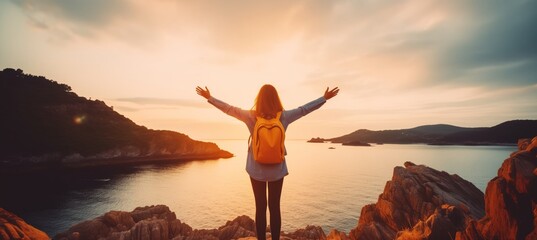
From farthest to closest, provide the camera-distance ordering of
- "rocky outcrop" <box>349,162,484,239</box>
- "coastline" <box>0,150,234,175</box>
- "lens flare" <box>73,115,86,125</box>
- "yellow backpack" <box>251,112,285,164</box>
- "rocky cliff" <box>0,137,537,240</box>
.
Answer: "lens flare" <box>73,115,86,125</box> → "coastline" <box>0,150,234,175</box> → "rocky outcrop" <box>349,162,484,239</box> → "rocky cliff" <box>0,137,537,240</box> → "yellow backpack" <box>251,112,285,164</box>

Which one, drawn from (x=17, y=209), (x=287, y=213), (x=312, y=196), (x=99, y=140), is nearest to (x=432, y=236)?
(x=287, y=213)

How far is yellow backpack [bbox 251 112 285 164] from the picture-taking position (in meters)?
3.42

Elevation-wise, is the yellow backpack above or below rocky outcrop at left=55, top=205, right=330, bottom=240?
above

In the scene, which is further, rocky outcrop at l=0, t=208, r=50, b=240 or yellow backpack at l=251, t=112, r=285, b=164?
rocky outcrop at l=0, t=208, r=50, b=240

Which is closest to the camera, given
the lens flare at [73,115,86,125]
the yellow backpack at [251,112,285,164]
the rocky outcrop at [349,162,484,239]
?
the yellow backpack at [251,112,285,164]

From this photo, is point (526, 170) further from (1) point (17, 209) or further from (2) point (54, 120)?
(2) point (54, 120)

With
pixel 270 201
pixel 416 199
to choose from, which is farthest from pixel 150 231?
pixel 416 199

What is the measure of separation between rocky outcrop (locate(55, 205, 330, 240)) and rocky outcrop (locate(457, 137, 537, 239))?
Answer: 33.0ft

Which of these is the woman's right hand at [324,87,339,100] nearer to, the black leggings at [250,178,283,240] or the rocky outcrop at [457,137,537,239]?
the black leggings at [250,178,283,240]

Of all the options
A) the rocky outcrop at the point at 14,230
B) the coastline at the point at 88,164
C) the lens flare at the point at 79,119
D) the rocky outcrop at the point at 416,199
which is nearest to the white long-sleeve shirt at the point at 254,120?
the rocky outcrop at the point at 14,230

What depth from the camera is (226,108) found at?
3.99 meters

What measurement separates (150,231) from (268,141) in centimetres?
1575

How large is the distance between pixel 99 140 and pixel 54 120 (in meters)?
22.7

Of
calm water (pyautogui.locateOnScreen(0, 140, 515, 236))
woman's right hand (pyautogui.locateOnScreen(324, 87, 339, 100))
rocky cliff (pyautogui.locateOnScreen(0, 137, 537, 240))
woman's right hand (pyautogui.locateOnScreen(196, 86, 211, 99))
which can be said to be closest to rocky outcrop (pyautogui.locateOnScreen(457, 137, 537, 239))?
rocky cliff (pyautogui.locateOnScreen(0, 137, 537, 240))
